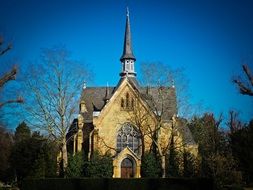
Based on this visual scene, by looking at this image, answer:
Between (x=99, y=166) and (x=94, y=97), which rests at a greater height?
(x=94, y=97)

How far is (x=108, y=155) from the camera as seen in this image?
42781mm

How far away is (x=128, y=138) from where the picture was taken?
45219mm

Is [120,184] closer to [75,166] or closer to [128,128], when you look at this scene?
[75,166]

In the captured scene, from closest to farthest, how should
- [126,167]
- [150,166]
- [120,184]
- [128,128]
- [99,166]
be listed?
[120,184] < [99,166] < [150,166] < [126,167] < [128,128]

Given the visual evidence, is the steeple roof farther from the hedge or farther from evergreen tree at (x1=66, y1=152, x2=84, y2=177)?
the hedge

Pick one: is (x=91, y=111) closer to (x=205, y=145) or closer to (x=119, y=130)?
(x=119, y=130)

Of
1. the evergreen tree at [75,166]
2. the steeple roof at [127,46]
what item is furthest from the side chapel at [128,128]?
the steeple roof at [127,46]

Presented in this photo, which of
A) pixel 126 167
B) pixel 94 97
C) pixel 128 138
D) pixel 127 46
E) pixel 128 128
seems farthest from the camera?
pixel 127 46

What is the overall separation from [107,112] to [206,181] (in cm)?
1899

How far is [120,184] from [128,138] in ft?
45.5

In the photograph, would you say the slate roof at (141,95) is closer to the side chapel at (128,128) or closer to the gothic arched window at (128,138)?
the side chapel at (128,128)

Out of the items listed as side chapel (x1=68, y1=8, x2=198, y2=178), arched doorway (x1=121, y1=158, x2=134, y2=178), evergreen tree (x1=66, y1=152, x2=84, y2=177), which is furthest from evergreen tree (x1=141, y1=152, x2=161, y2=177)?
evergreen tree (x1=66, y1=152, x2=84, y2=177)

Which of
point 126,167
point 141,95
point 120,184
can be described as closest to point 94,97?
point 141,95

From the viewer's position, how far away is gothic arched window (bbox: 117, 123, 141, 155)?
45.1 m
